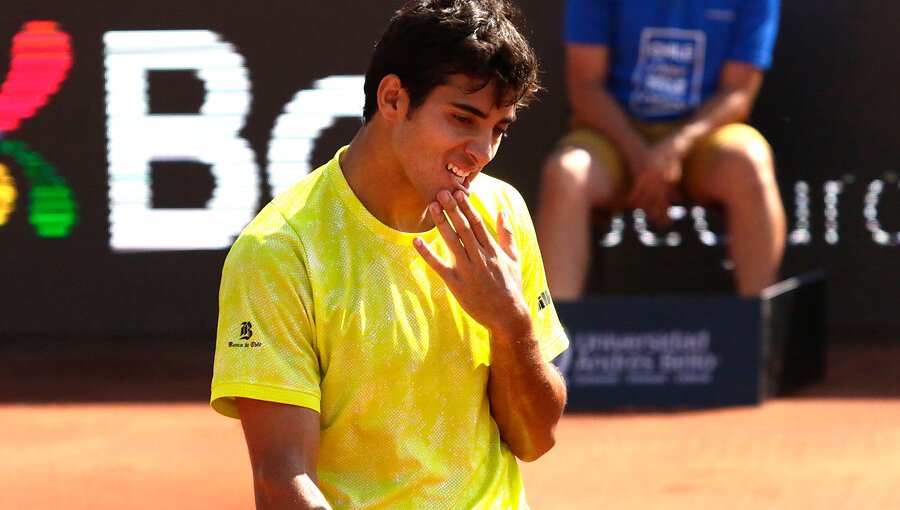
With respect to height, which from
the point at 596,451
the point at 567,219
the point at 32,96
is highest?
the point at 32,96

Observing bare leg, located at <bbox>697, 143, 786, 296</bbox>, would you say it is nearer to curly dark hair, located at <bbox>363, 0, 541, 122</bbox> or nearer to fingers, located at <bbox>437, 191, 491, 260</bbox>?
curly dark hair, located at <bbox>363, 0, 541, 122</bbox>

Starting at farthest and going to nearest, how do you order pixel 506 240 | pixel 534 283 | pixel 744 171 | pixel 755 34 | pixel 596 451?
pixel 755 34 < pixel 744 171 < pixel 596 451 < pixel 534 283 < pixel 506 240

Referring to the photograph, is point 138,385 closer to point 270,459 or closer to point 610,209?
point 610,209

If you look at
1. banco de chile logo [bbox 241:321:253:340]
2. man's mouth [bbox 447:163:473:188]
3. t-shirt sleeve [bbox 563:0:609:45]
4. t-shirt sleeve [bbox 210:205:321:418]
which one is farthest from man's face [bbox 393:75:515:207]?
t-shirt sleeve [bbox 563:0:609:45]

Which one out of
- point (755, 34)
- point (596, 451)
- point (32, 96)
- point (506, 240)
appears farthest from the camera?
point (32, 96)

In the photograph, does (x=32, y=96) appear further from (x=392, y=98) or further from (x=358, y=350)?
(x=358, y=350)

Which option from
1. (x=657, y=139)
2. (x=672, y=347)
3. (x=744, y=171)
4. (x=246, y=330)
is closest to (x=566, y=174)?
(x=657, y=139)

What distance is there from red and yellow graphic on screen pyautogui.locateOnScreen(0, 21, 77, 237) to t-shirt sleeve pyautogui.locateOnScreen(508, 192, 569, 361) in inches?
167

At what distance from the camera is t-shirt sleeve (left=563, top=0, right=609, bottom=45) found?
229 inches

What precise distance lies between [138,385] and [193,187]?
0.88m

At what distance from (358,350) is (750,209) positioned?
3512mm

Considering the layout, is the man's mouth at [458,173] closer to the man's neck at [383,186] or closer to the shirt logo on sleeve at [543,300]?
the man's neck at [383,186]

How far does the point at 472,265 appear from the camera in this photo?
226 centimetres

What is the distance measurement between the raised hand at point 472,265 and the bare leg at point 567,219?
3182 millimetres
